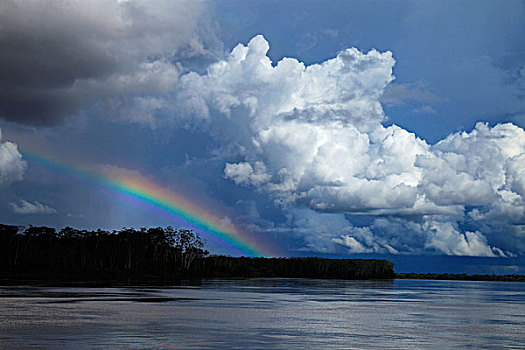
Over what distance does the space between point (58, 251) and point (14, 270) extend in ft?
81.9

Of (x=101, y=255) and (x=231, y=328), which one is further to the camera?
(x=101, y=255)

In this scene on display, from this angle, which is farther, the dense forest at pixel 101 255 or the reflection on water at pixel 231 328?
the dense forest at pixel 101 255

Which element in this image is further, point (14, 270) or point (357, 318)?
point (14, 270)

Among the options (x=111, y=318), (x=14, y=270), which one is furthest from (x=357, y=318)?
(x=14, y=270)

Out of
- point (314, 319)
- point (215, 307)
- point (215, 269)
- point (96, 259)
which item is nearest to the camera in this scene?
point (314, 319)

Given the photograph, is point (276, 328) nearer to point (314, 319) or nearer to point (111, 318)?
point (314, 319)

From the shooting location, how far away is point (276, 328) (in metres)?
34.3

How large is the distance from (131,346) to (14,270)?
372ft

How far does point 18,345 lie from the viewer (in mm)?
24359

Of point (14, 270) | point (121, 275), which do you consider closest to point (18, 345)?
point (14, 270)

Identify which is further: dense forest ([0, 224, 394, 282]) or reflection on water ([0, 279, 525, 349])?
dense forest ([0, 224, 394, 282])

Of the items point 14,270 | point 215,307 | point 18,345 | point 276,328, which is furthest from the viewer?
point 14,270

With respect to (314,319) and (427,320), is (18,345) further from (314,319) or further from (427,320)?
(427,320)

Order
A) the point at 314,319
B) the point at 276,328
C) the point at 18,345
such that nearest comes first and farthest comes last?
the point at 18,345 → the point at 276,328 → the point at 314,319
